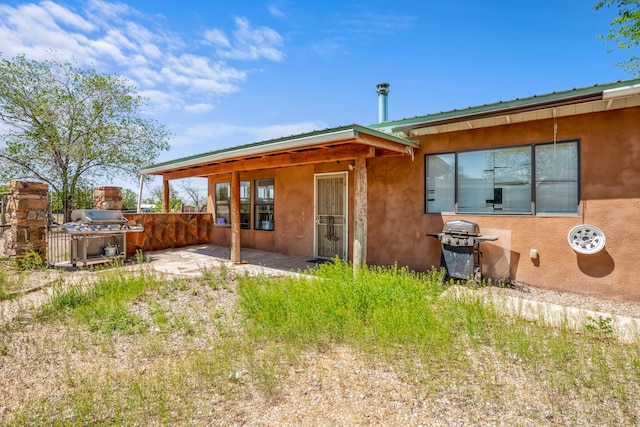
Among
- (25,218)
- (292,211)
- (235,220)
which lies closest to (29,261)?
(25,218)

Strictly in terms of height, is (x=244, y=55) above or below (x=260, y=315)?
above

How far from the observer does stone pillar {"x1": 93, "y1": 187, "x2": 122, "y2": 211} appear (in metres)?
8.14

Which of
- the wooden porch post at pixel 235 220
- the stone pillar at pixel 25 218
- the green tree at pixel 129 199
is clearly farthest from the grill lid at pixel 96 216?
the green tree at pixel 129 199

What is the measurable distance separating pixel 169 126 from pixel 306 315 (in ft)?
48.4

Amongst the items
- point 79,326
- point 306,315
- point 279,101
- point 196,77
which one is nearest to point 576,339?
point 306,315

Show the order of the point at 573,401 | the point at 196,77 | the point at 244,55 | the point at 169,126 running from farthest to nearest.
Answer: the point at 169,126 → the point at 196,77 → the point at 244,55 → the point at 573,401

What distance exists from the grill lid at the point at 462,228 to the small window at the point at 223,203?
725 centimetres

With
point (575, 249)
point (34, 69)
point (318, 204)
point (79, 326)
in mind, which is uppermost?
point (34, 69)

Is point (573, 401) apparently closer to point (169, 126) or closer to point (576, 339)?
point (576, 339)

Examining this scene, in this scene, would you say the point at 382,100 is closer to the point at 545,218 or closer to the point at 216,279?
the point at 545,218

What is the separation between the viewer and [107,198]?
26.8ft

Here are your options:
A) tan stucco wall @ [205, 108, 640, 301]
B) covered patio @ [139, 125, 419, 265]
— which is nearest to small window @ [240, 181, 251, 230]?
covered patio @ [139, 125, 419, 265]

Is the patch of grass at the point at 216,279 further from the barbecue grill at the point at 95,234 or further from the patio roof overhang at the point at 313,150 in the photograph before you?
the barbecue grill at the point at 95,234

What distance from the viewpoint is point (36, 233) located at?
7.13m
